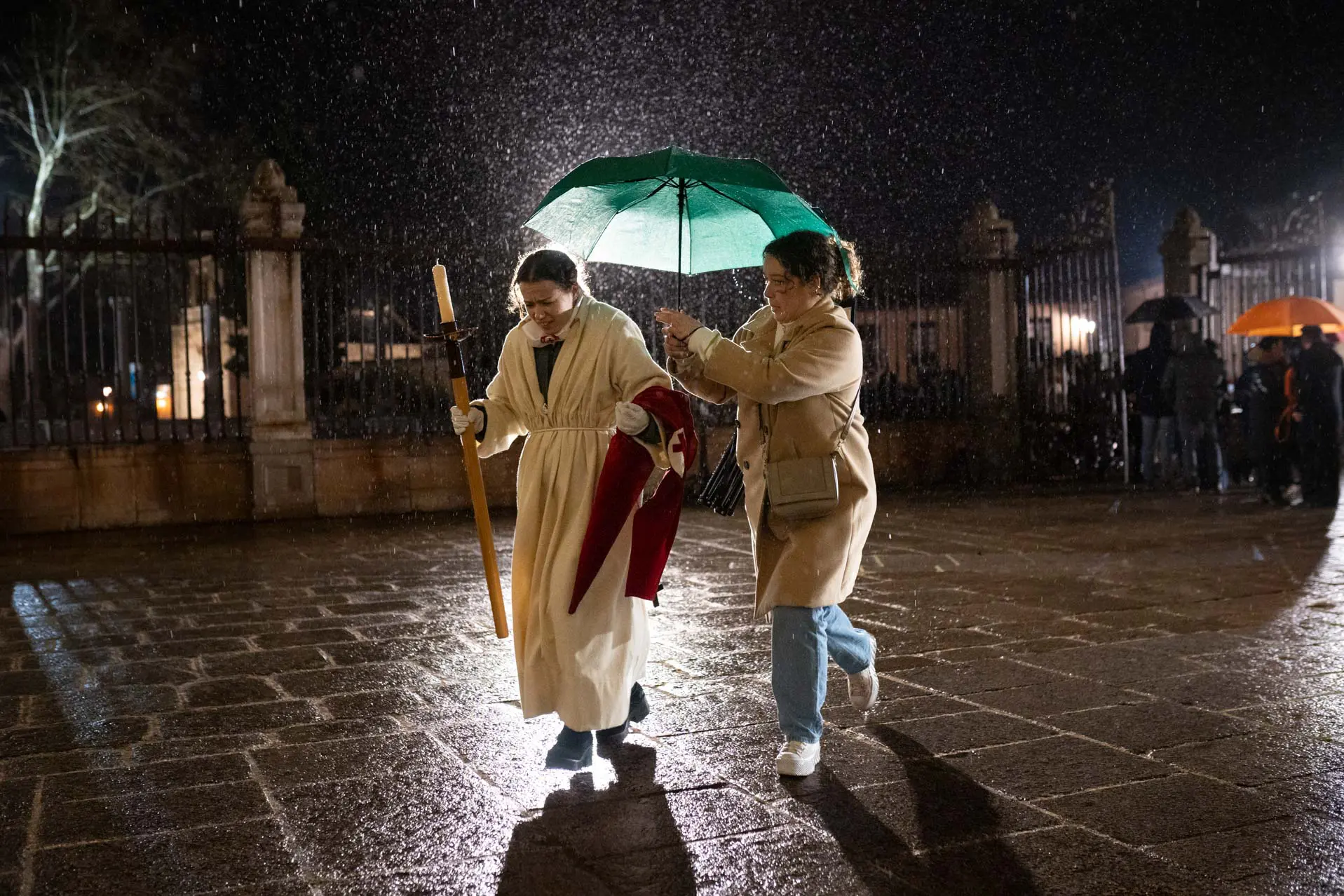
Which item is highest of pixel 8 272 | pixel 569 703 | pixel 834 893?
pixel 8 272

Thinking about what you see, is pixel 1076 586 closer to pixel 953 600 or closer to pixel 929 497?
pixel 953 600

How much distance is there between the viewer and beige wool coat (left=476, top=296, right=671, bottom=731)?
3.67 meters

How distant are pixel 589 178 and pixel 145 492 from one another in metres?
8.63

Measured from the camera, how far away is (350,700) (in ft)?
15.0

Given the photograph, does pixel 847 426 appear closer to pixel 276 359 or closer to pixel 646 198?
pixel 646 198

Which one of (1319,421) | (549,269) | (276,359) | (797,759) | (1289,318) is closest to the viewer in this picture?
(797,759)

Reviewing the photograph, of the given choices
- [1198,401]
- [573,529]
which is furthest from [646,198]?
[1198,401]

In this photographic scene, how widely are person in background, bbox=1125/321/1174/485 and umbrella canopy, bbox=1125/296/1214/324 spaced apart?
13 cm

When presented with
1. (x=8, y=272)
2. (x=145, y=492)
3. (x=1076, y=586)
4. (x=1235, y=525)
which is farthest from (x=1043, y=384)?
(x=8, y=272)

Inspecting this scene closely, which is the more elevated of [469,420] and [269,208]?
[269,208]

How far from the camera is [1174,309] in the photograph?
1355cm

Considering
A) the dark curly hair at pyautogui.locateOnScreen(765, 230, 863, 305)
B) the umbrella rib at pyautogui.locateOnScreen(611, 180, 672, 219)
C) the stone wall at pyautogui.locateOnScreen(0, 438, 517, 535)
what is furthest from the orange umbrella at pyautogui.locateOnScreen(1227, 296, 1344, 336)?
the dark curly hair at pyautogui.locateOnScreen(765, 230, 863, 305)

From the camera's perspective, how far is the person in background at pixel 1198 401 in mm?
12711

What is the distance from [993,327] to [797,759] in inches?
442
